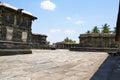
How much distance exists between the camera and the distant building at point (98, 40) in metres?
22.1

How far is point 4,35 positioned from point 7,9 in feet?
9.15

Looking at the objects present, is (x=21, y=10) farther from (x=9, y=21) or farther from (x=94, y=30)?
(x=94, y=30)

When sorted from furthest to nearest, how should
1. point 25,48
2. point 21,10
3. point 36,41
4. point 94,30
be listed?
point 94,30 < point 36,41 < point 21,10 < point 25,48

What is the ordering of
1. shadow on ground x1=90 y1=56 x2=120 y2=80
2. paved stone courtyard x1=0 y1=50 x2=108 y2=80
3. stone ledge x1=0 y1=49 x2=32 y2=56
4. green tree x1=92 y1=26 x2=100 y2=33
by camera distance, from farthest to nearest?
green tree x1=92 y1=26 x2=100 y2=33 → stone ledge x1=0 y1=49 x2=32 y2=56 → shadow on ground x1=90 y1=56 x2=120 y2=80 → paved stone courtyard x1=0 y1=50 x2=108 y2=80

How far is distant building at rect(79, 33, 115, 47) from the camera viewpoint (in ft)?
72.4

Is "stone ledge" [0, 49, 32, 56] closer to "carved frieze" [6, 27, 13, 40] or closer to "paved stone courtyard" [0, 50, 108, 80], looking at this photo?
"paved stone courtyard" [0, 50, 108, 80]

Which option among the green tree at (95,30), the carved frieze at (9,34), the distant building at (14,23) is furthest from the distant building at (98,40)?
the green tree at (95,30)

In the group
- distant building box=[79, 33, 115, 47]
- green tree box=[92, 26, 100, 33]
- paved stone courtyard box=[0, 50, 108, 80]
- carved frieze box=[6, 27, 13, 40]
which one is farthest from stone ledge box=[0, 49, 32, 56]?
green tree box=[92, 26, 100, 33]

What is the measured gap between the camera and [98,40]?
22438mm

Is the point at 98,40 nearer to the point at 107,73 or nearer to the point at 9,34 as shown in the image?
the point at 9,34

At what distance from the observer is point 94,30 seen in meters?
60.4

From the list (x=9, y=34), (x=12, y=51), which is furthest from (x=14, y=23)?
(x=12, y=51)

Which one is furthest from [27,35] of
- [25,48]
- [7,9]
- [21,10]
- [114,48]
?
[114,48]

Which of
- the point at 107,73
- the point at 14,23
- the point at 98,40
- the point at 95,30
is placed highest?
the point at 95,30
